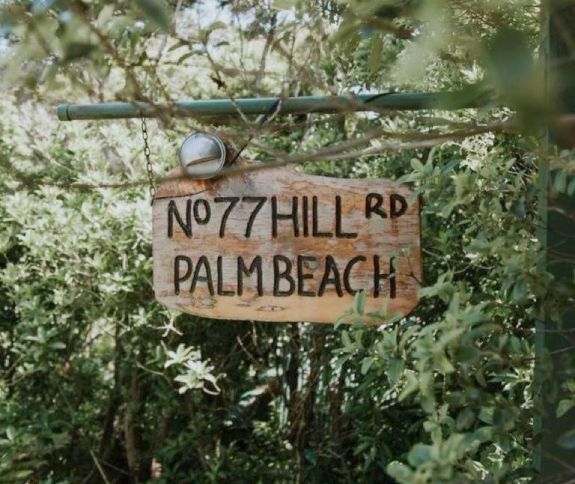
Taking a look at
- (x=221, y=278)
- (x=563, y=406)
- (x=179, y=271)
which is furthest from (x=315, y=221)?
(x=563, y=406)

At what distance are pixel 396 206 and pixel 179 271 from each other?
577mm

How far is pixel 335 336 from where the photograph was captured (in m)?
3.10

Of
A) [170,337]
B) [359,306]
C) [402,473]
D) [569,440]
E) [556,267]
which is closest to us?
[402,473]

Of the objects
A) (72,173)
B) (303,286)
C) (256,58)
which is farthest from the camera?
(256,58)

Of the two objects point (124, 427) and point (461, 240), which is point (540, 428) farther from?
point (124, 427)

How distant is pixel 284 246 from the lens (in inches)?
81.3

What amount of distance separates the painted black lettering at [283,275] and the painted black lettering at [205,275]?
17cm

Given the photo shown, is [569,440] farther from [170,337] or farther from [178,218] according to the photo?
[170,337]

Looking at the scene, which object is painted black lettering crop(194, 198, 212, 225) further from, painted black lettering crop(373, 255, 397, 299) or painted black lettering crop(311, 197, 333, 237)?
painted black lettering crop(373, 255, 397, 299)

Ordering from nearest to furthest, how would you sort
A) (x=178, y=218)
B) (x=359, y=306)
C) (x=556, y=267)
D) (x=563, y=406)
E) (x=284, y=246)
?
1. (x=563, y=406)
2. (x=556, y=267)
3. (x=359, y=306)
4. (x=284, y=246)
5. (x=178, y=218)

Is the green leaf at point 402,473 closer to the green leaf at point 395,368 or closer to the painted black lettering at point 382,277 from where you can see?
the green leaf at point 395,368

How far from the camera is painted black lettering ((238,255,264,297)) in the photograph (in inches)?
82.0

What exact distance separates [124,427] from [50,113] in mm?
1891

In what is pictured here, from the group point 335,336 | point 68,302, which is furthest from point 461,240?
point 68,302
